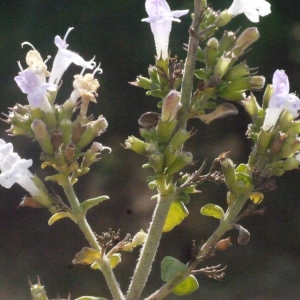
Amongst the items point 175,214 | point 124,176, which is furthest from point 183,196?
point 124,176

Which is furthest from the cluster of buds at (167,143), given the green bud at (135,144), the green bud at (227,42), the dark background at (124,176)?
the dark background at (124,176)

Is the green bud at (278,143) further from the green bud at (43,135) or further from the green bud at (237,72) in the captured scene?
the green bud at (43,135)

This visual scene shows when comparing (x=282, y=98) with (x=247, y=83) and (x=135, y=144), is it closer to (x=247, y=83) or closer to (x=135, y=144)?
(x=247, y=83)

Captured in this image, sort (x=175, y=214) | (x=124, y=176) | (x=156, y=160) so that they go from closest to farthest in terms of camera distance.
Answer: (x=156, y=160) → (x=175, y=214) → (x=124, y=176)

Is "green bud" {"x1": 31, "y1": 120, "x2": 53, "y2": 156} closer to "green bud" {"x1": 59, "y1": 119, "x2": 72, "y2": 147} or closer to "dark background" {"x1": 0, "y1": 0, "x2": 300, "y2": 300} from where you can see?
"green bud" {"x1": 59, "y1": 119, "x2": 72, "y2": 147}

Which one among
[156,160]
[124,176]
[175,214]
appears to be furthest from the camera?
[124,176]

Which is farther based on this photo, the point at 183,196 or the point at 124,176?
the point at 124,176
